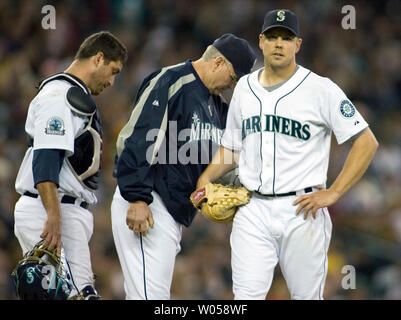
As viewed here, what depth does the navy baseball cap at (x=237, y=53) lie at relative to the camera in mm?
4473

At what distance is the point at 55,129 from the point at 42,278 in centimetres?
77

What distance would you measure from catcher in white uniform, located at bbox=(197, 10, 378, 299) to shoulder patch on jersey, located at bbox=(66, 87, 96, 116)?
87 centimetres

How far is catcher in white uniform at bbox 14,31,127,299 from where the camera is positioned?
4000 millimetres

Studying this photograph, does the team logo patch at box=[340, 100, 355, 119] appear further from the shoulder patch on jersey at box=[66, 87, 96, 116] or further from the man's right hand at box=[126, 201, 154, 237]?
the shoulder patch on jersey at box=[66, 87, 96, 116]

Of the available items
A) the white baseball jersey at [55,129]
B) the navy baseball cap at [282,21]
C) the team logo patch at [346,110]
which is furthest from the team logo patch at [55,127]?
the team logo patch at [346,110]

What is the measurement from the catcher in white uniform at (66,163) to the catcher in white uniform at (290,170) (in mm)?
897

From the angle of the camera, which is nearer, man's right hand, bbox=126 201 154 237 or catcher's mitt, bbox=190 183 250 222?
catcher's mitt, bbox=190 183 250 222

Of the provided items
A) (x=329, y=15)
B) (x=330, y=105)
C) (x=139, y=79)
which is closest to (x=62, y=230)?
(x=330, y=105)

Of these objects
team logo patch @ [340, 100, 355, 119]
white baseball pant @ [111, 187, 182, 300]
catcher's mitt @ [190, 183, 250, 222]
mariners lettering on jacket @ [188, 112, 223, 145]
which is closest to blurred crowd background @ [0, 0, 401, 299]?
white baseball pant @ [111, 187, 182, 300]

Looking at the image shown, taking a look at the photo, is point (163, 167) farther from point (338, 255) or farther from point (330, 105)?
point (338, 255)

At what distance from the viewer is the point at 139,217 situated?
4188 millimetres

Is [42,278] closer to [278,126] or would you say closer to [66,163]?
[66,163]

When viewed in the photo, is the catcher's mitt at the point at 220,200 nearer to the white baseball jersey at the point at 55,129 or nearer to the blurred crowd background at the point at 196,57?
the white baseball jersey at the point at 55,129
